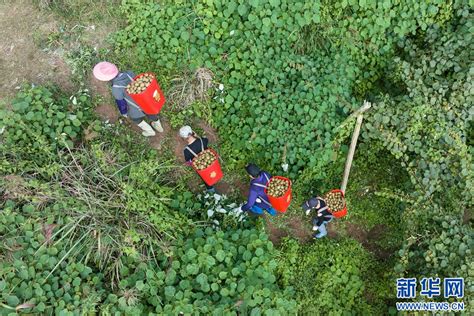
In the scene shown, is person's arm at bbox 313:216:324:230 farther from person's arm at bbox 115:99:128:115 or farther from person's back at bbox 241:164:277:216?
person's arm at bbox 115:99:128:115

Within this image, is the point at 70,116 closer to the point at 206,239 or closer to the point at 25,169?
the point at 25,169

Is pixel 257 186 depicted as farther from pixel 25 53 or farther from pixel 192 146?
pixel 25 53

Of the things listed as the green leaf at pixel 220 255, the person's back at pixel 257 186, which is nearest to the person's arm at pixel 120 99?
the person's back at pixel 257 186

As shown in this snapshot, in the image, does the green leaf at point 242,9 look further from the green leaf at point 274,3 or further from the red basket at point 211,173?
the red basket at point 211,173

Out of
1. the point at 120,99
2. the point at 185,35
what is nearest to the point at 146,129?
the point at 120,99

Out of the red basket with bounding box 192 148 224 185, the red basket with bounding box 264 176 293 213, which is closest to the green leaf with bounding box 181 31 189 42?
the red basket with bounding box 192 148 224 185

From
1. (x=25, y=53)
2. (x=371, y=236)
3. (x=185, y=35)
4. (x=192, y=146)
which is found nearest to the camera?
(x=192, y=146)
